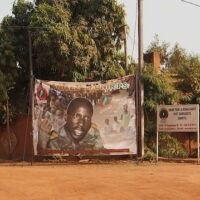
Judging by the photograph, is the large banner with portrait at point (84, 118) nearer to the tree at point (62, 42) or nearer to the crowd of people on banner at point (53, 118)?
the crowd of people on banner at point (53, 118)

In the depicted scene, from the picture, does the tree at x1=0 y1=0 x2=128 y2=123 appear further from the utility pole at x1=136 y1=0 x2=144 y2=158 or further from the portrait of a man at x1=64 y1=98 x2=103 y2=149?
the portrait of a man at x1=64 y1=98 x2=103 y2=149

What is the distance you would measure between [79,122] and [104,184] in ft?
24.2

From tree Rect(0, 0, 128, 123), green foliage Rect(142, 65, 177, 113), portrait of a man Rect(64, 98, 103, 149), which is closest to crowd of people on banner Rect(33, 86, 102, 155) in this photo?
portrait of a man Rect(64, 98, 103, 149)

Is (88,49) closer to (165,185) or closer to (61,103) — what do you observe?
(61,103)

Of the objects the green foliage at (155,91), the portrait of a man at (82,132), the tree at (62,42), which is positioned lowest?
the portrait of a man at (82,132)

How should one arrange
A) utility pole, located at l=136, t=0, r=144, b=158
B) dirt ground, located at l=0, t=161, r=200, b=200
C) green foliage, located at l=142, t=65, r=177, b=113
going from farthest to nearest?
green foliage, located at l=142, t=65, r=177, b=113
utility pole, located at l=136, t=0, r=144, b=158
dirt ground, located at l=0, t=161, r=200, b=200

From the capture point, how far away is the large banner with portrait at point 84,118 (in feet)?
65.5

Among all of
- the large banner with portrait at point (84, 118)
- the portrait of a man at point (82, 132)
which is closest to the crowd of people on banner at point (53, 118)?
the large banner with portrait at point (84, 118)

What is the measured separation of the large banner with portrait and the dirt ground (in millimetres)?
2787

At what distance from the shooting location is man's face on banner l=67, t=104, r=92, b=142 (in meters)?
20.0

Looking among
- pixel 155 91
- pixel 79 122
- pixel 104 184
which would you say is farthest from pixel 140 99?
pixel 104 184

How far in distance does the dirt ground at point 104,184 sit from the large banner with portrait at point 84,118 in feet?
9.14

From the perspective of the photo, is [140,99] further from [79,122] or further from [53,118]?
[53,118]

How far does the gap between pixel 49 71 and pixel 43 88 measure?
8.84 ft
